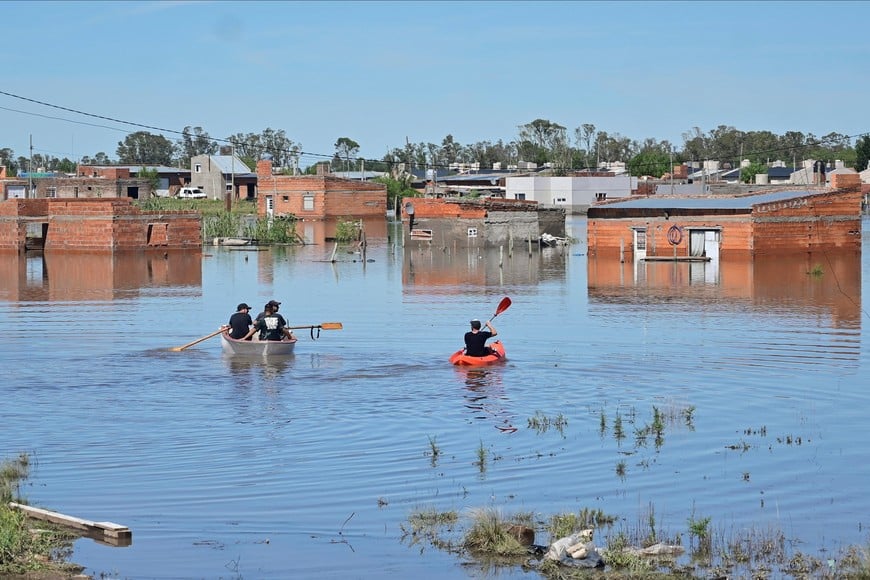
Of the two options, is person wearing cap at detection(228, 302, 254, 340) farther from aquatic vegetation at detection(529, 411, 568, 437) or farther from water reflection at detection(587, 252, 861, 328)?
water reflection at detection(587, 252, 861, 328)

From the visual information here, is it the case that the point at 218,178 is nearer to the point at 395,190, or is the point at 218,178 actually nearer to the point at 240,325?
the point at 395,190

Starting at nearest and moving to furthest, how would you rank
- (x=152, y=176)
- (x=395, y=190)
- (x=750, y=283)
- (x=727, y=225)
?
(x=750, y=283), (x=727, y=225), (x=395, y=190), (x=152, y=176)

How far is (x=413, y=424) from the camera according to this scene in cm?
2080

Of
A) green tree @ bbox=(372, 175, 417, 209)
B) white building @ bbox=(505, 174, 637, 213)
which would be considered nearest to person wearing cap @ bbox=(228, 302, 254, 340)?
green tree @ bbox=(372, 175, 417, 209)

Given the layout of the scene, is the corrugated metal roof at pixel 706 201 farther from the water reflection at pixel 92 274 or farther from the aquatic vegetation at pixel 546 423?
the aquatic vegetation at pixel 546 423

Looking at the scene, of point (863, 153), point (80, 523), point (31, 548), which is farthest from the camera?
point (863, 153)

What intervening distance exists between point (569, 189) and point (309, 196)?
113ft

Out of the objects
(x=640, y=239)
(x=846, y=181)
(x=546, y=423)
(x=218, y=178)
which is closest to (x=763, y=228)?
(x=640, y=239)

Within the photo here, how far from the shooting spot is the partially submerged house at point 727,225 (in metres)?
66.2

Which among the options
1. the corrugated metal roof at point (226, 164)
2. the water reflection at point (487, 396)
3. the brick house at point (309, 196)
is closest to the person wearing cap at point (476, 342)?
the water reflection at point (487, 396)

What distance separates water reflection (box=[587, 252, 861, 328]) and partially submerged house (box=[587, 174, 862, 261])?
63.2 inches

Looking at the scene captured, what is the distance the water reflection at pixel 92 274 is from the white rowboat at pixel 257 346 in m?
17.7

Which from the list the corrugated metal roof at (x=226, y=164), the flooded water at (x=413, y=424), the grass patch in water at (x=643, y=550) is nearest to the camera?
the grass patch in water at (x=643, y=550)

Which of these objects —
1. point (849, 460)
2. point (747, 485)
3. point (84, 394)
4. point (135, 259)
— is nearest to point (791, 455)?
point (849, 460)
